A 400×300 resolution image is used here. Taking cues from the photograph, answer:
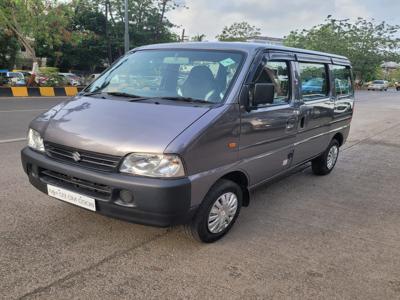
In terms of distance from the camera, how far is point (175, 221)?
2973 mm

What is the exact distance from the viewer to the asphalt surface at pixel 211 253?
2.84 meters

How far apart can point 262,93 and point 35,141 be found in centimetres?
214

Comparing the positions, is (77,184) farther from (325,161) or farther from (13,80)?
(13,80)

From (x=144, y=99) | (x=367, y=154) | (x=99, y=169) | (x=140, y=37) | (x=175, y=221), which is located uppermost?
(x=140, y=37)

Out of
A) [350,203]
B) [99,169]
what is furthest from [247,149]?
[350,203]

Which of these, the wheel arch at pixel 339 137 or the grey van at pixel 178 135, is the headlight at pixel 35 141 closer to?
the grey van at pixel 178 135

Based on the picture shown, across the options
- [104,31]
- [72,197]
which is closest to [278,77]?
[72,197]

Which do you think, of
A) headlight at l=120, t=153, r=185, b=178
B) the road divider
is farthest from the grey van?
the road divider

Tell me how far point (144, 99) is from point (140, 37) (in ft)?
116

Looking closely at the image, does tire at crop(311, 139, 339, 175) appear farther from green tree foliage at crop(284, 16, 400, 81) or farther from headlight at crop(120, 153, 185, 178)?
green tree foliage at crop(284, 16, 400, 81)

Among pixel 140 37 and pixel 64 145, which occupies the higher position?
pixel 140 37

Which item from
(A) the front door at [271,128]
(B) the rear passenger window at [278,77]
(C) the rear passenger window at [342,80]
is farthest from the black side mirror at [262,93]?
(C) the rear passenger window at [342,80]

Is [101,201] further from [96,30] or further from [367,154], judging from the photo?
[96,30]

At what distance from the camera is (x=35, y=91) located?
18.5 m
